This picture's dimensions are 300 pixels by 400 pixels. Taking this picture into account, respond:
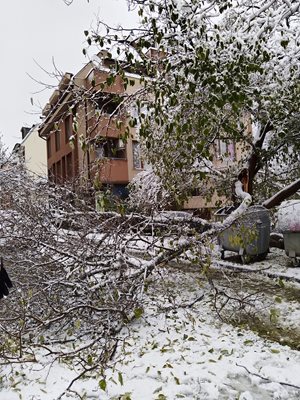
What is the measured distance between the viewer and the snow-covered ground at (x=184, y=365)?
338 centimetres

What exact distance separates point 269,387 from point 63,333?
2.79 m

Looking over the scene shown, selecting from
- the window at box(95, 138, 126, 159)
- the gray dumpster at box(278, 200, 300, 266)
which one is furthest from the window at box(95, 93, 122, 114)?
the gray dumpster at box(278, 200, 300, 266)

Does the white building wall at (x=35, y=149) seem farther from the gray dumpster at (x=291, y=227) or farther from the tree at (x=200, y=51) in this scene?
the tree at (x=200, y=51)

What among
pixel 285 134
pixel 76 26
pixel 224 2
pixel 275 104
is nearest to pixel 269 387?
pixel 224 2

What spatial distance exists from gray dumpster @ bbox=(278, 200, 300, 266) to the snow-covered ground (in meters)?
2.34

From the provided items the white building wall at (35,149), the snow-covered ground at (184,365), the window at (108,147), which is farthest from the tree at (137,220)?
the white building wall at (35,149)

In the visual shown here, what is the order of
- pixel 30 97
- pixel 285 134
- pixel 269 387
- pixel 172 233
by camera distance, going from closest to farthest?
pixel 269 387, pixel 30 97, pixel 172 233, pixel 285 134

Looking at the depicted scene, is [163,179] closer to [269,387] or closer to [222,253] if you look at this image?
[222,253]

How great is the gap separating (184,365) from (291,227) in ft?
16.3

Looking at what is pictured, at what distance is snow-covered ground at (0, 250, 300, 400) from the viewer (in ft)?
11.1

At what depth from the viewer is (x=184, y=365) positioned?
3.86 meters

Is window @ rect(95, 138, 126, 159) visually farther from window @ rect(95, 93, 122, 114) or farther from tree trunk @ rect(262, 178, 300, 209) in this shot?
tree trunk @ rect(262, 178, 300, 209)

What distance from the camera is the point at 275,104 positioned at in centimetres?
768

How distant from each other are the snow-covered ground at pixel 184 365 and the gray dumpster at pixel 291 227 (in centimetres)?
234
